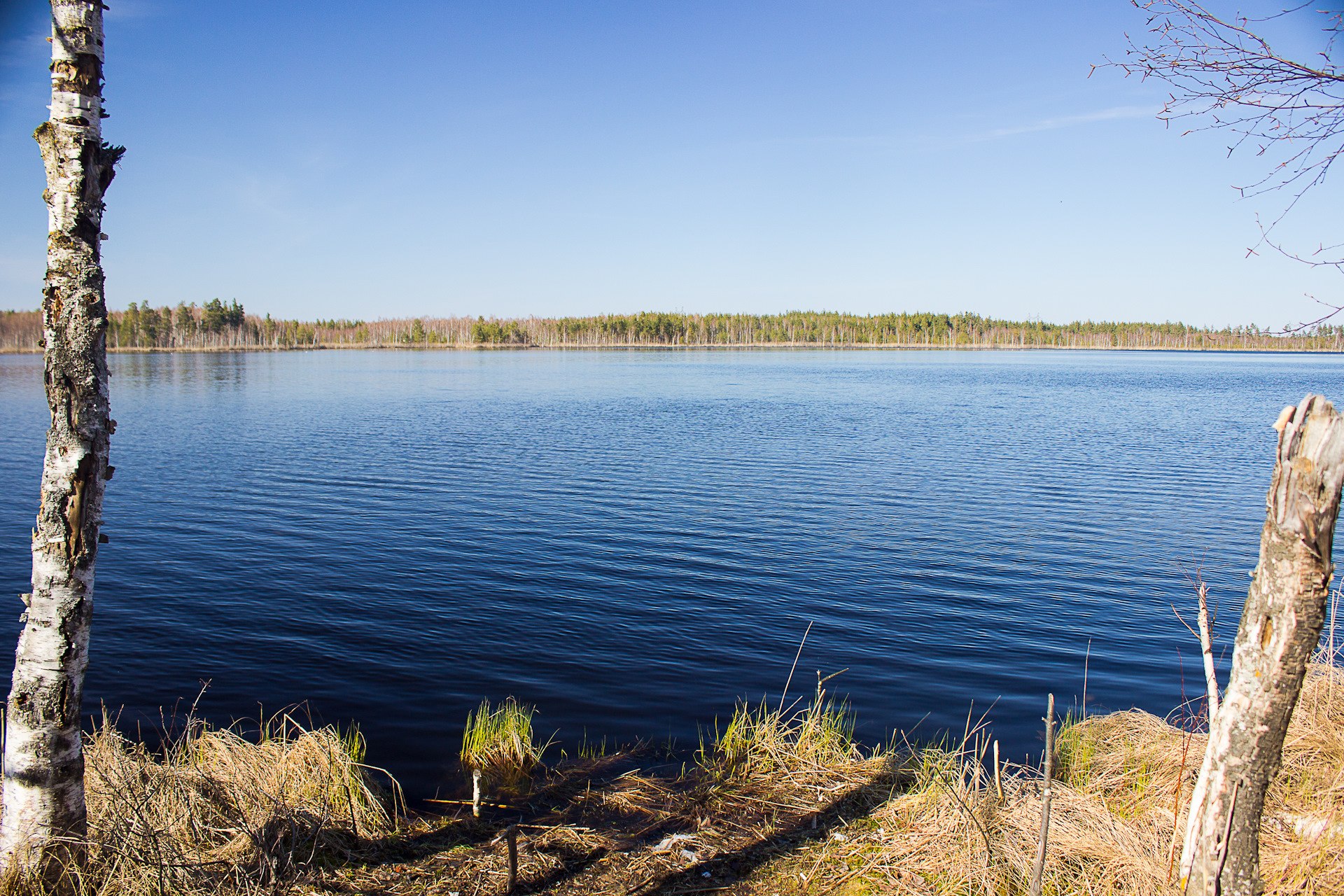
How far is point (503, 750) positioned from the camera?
289 inches

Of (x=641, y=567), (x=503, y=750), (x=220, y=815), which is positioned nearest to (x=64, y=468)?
(x=220, y=815)

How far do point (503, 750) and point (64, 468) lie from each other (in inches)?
173

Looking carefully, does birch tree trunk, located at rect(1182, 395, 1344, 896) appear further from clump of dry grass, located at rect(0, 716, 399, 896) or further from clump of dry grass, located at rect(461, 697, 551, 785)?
clump of dry grass, located at rect(461, 697, 551, 785)

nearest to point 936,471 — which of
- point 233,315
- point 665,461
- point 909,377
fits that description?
point 665,461

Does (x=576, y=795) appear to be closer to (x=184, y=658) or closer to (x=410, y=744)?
(x=410, y=744)

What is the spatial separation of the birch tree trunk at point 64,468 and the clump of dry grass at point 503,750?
3.32m

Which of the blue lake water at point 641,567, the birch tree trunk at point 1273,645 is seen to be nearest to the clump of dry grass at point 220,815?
the blue lake water at point 641,567

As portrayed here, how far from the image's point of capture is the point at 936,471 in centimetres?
2448

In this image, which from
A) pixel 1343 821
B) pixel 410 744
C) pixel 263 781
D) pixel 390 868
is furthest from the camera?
pixel 410 744

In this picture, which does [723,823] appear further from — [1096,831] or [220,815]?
[220,815]

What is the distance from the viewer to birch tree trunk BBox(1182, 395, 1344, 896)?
3090mm

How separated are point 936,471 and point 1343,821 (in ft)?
67.3

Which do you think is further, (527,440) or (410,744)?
(527,440)

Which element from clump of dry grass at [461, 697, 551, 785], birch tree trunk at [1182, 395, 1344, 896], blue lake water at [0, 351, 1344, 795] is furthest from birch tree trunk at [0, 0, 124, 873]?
birch tree trunk at [1182, 395, 1344, 896]
